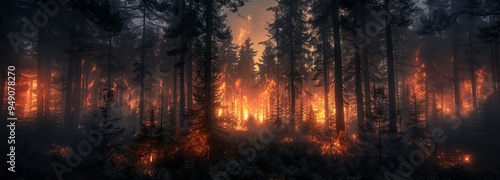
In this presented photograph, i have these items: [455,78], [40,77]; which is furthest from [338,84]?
[40,77]

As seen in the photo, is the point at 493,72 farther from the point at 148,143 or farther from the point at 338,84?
the point at 148,143

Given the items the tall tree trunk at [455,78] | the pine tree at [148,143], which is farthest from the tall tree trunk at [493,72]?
the pine tree at [148,143]

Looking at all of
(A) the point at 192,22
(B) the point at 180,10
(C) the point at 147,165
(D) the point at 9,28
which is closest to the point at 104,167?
(C) the point at 147,165

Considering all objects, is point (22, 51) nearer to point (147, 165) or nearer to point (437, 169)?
point (147, 165)

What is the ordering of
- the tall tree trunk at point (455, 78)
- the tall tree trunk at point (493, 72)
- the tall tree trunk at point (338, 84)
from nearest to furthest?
the tall tree trunk at point (338, 84)
the tall tree trunk at point (493, 72)
the tall tree trunk at point (455, 78)

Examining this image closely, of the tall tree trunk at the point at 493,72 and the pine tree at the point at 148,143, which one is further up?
the tall tree trunk at the point at 493,72

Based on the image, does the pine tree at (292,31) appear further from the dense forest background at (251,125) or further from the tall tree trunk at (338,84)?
the tall tree trunk at (338,84)

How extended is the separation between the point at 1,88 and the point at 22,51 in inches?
379

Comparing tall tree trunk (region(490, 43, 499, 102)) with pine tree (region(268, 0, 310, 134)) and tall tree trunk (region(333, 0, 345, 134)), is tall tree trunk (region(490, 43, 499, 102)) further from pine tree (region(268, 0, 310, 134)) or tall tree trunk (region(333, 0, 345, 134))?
tall tree trunk (region(333, 0, 345, 134))

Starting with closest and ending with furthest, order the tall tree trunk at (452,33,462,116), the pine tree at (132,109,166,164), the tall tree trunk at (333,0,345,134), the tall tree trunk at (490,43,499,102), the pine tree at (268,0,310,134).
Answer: the pine tree at (132,109,166,164) < the tall tree trunk at (333,0,345,134) < the pine tree at (268,0,310,134) < the tall tree trunk at (490,43,499,102) < the tall tree trunk at (452,33,462,116)

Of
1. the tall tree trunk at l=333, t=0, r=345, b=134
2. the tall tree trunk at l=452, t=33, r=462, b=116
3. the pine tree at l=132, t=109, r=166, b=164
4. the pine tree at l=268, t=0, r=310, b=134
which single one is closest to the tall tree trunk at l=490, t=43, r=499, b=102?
the tall tree trunk at l=452, t=33, r=462, b=116

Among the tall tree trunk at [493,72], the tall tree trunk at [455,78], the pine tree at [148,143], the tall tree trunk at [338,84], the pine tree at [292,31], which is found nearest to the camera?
the pine tree at [148,143]

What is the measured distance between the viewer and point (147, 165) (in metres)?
10.3

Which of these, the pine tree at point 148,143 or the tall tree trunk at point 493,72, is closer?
the pine tree at point 148,143
